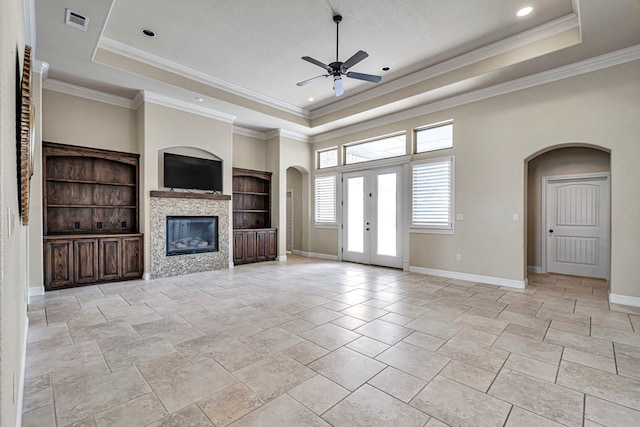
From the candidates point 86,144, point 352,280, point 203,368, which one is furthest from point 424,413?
point 86,144

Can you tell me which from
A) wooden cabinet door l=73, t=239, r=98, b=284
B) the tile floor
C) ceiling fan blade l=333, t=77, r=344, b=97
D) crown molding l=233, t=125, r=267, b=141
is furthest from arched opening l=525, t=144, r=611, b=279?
wooden cabinet door l=73, t=239, r=98, b=284

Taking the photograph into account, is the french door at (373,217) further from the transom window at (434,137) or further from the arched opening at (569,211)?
the arched opening at (569,211)

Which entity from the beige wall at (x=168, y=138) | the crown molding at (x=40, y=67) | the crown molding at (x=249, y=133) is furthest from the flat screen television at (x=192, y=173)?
the crown molding at (x=40, y=67)

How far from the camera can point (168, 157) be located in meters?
6.14

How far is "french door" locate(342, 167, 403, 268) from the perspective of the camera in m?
6.98

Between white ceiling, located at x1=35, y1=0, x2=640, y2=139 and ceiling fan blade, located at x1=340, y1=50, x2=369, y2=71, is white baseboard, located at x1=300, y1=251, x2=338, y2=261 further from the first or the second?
ceiling fan blade, located at x1=340, y1=50, x2=369, y2=71

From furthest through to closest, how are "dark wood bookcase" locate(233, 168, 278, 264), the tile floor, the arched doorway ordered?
the arched doorway → "dark wood bookcase" locate(233, 168, 278, 264) → the tile floor

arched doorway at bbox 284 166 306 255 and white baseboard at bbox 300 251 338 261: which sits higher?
arched doorway at bbox 284 166 306 255

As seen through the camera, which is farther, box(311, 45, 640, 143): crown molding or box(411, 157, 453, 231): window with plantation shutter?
box(411, 157, 453, 231): window with plantation shutter

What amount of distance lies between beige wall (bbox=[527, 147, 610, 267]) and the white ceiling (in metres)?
2.29

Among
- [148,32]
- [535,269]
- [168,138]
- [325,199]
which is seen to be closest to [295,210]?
[325,199]

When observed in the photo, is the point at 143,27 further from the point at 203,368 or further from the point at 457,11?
the point at 203,368

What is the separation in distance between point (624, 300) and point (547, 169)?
3.06 metres

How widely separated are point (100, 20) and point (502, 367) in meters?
5.72
